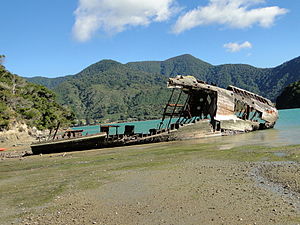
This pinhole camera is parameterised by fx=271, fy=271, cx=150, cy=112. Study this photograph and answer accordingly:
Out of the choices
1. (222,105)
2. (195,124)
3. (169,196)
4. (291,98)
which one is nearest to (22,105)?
(195,124)

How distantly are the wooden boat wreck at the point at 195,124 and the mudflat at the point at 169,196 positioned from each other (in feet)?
43.5

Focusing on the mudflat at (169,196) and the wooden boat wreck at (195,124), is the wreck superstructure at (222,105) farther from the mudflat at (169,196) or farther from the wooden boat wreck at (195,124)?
the mudflat at (169,196)

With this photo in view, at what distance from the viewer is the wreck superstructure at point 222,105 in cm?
2693

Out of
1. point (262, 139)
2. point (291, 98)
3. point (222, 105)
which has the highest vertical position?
point (291, 98)

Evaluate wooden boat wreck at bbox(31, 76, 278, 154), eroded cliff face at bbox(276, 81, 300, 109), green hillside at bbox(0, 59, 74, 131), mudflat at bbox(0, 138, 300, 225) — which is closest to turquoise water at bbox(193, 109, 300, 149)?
wooden boat wreck at bbox(31, 76, 278, 154)

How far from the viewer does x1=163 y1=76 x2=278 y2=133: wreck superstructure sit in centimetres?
2693

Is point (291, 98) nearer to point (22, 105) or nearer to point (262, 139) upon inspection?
point (22, 105)

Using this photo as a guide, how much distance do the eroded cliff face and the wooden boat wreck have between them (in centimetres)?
12427

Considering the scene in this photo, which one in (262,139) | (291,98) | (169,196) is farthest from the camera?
(291,98)

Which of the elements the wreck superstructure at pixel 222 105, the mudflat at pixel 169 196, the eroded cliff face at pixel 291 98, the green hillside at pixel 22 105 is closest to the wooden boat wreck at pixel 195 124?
the wreck superstructure at pixel 222 105

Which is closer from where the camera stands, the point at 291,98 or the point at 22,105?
the point at 22,105

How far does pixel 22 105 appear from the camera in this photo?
57156 millimetres

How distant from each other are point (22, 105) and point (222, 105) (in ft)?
148

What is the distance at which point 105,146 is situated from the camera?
25.0m
